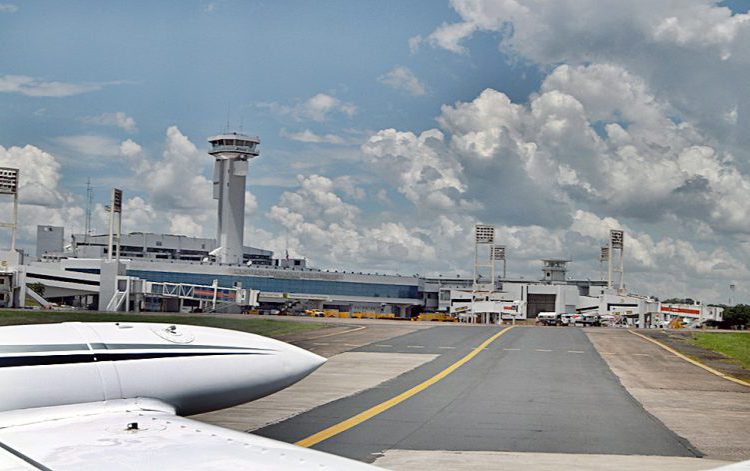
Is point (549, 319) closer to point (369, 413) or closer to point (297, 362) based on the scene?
point (369, 413)

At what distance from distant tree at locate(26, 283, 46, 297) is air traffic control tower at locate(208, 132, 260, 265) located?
85.0 meters

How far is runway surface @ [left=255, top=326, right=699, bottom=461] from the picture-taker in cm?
1575

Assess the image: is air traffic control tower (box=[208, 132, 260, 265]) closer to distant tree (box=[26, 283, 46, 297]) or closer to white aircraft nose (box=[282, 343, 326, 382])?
distant tree (box=[26, 283, 46, 297])

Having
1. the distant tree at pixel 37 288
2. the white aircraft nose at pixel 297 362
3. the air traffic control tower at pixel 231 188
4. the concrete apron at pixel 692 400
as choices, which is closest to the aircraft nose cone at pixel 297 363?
the white aircraft nose at pixel 297 362

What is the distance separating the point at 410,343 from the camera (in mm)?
46719

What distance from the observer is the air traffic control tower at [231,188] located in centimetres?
17950

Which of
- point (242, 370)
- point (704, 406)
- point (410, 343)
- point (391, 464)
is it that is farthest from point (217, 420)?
point (410, 343)

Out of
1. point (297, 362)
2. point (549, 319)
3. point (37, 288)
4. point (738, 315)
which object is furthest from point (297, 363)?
point (738, 315)

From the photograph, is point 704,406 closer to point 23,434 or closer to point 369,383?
point 369,383

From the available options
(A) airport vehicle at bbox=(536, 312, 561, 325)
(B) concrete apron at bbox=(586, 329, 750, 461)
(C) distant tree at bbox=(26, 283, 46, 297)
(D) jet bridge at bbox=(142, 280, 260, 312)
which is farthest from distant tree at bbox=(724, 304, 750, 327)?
(B) concrete apron at bbox=(586, 329, 750, 461)

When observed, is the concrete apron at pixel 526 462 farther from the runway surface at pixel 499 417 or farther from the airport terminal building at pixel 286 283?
the airport terminal building at pixel 286 283

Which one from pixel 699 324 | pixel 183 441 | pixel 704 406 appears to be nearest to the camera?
pixel 183 441

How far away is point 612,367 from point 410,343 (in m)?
14.5

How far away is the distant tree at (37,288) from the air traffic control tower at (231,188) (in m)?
85.0
